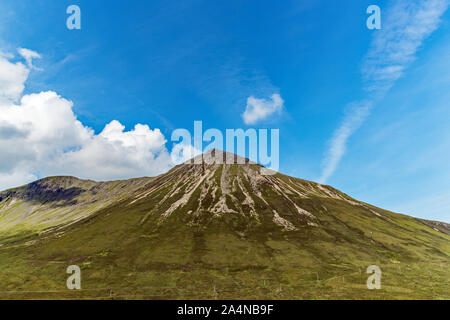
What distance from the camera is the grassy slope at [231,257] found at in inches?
3130

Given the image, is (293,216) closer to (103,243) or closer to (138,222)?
(138,222)

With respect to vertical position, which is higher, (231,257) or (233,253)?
(233,253)

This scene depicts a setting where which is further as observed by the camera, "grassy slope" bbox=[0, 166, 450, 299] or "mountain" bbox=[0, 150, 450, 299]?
"mountain" bbox=[0, 150, 450, 299]

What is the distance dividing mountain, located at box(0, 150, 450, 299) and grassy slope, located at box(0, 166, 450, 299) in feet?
1.70

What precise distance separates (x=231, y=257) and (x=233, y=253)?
4454mm

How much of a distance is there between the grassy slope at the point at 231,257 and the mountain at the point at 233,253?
0.52 meters

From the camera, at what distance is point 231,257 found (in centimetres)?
11219

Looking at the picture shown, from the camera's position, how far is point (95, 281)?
296 feet

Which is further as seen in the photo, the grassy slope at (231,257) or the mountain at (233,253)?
the mountain at (233,253)

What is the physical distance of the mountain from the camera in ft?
263

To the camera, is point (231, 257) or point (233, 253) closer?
point (231, 257)
